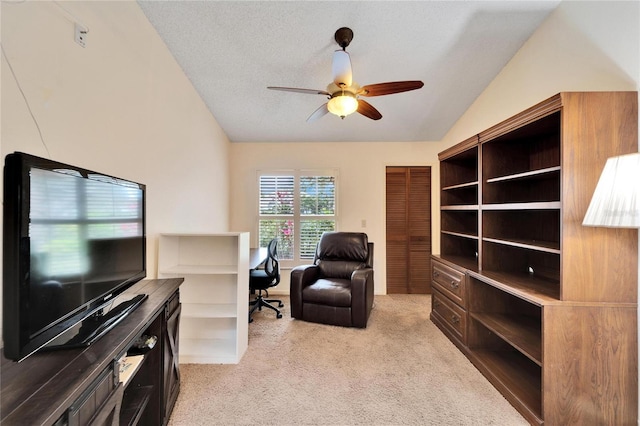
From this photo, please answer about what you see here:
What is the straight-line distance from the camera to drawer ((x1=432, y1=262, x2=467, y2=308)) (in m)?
2.24

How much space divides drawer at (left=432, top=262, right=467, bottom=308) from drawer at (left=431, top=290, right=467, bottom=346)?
68mm

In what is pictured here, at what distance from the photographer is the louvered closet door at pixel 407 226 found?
386 centimetres

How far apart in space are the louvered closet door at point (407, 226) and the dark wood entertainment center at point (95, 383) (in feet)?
10.5

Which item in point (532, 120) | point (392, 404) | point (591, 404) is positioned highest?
point (532, 120)

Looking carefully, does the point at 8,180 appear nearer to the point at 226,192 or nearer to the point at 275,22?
the point at 275,22

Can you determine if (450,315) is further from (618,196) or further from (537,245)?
(618,196)

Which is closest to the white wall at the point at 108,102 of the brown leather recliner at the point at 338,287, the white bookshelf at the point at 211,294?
the white bookshelf at the point at 211,294

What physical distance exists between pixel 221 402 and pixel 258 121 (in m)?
3.04

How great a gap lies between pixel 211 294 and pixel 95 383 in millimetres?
1469

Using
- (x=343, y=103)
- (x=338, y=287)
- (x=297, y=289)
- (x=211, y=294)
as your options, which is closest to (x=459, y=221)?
(x=338, y=287)

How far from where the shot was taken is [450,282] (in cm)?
244

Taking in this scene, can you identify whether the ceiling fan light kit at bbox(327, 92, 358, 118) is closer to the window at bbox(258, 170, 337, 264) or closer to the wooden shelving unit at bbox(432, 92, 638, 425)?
the wooden shelving unit at bbox(432, 92, 638, 425)

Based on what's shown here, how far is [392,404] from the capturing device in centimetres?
162

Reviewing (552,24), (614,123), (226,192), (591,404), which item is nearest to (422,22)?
(552,24)
